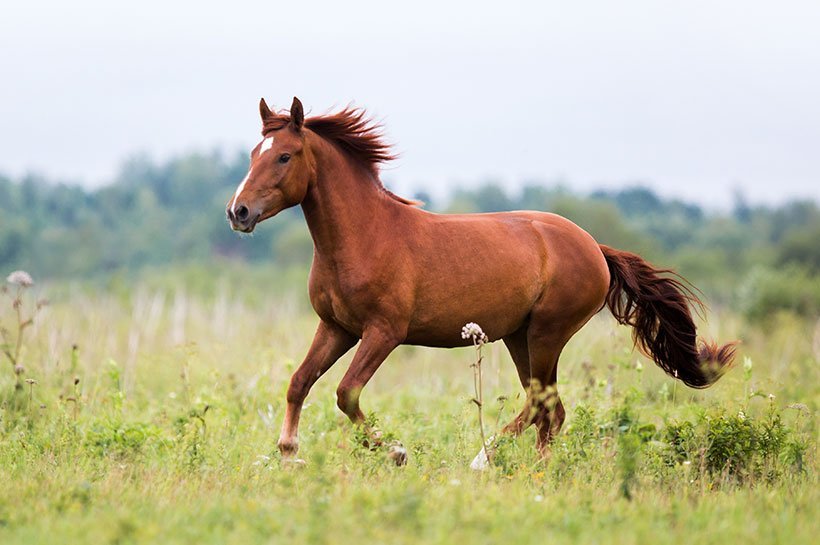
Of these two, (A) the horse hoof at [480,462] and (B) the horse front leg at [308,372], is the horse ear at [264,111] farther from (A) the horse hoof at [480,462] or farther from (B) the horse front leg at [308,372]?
(A) the horse hoof at [480,462]

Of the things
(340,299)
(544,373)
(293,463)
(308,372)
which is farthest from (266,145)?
(544,373)

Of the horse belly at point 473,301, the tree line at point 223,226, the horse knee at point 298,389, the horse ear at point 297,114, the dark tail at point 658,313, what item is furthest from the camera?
the tree line at point 223,226

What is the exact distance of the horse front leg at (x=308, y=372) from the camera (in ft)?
22.6

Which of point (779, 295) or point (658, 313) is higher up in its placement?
point (658, 313)

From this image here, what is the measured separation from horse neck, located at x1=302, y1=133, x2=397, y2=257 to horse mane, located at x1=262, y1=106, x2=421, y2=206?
0.11 metres

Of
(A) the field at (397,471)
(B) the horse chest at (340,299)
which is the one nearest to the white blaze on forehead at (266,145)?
(B) the horse chest at (340,299)

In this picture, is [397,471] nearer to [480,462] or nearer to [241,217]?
[480,462]

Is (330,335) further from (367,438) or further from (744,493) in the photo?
(744,493)

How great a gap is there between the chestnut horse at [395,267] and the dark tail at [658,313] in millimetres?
262

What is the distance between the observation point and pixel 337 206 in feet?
22.9

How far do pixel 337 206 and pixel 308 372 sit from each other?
3.83 ft

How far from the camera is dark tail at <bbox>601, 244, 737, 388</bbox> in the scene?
8312mm

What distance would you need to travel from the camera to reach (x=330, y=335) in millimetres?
7086

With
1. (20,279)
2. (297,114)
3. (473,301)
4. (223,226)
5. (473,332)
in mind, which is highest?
(223,226)
